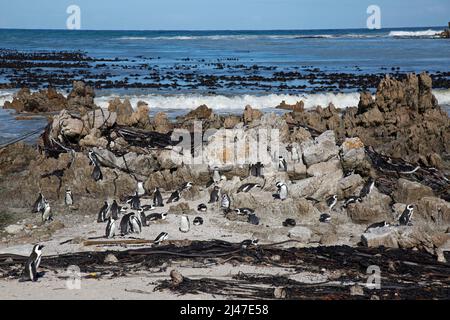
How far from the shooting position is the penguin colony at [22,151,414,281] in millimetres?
9586

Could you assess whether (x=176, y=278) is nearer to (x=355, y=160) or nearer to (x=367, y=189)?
(x=367, y=189)

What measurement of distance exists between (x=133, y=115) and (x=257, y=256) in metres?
7.64

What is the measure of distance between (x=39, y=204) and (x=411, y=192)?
591cm

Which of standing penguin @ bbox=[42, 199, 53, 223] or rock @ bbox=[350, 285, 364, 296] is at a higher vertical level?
standing penguin @ bbox=[42, 199, 53, 223]

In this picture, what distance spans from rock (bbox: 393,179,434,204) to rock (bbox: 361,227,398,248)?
6.94ft

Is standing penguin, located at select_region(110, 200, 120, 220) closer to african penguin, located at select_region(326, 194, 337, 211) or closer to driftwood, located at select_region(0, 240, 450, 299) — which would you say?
driftwood, located at select_region(0, 240, 450, 299)

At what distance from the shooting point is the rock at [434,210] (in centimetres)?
998

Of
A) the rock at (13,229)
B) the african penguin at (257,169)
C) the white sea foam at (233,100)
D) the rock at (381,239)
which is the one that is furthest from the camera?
the white sea foam at (233,100)

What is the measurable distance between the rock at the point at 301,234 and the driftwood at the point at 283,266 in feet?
1.74

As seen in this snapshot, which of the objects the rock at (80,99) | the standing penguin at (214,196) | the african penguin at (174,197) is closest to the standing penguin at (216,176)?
the standing penguin at (214,196)

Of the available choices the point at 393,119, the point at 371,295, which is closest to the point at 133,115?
the point at 393,119

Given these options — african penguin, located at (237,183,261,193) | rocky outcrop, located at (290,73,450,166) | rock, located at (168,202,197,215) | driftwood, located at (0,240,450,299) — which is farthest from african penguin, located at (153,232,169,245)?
rocky outcrop, located at (290,73,450,166)

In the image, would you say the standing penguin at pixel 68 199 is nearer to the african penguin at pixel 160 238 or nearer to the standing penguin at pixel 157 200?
the standing penguin at pixel 157 200

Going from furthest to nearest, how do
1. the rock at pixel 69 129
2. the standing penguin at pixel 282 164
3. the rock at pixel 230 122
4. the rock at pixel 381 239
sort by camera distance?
the rock at pixel 230 122, the rock at pixel 69 129, the standing penguin at pixel 282 164, the rock at pixel 381 239
